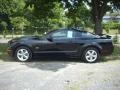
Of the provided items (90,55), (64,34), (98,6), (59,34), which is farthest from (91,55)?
(98,6)

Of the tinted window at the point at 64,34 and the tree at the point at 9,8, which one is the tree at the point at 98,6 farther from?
the tree at the point at 9,8

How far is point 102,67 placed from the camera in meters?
11.5

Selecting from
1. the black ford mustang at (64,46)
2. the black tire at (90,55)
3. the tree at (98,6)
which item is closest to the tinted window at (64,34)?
the black ford mustang at (64,46)

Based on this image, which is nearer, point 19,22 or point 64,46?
point 64,46

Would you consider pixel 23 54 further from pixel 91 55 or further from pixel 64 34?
pixel 91 55

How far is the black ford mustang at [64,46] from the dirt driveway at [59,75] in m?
0.40

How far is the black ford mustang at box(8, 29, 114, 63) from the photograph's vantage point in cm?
1277

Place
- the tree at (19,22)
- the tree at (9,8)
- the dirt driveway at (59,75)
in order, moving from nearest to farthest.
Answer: the dirt driveway at (59,75)
the tree at (19,22)
the tree at (9,8)

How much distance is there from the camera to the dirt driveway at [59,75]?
8.30m

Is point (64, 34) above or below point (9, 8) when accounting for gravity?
below

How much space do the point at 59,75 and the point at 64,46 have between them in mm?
3086

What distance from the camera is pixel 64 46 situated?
1282cm

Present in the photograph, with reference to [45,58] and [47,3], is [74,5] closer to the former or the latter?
[47,3]

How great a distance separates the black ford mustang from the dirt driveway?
0.40 m
